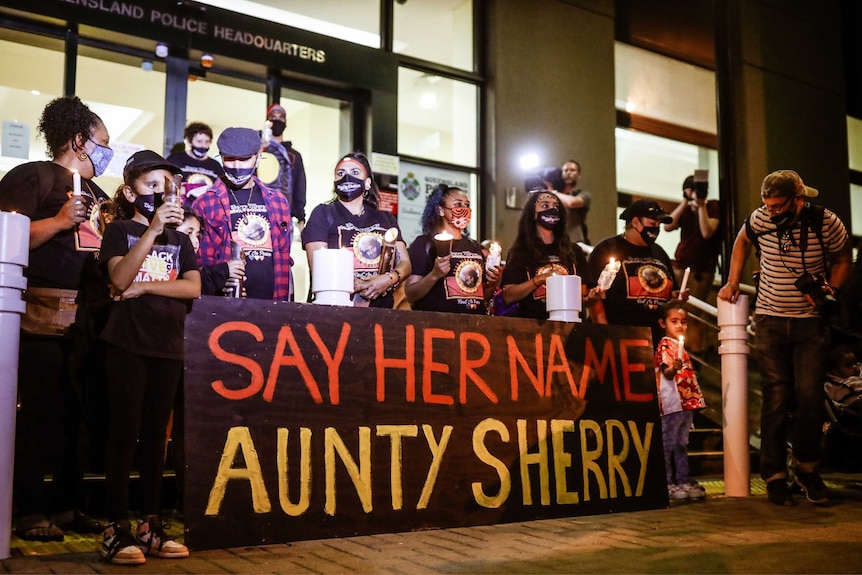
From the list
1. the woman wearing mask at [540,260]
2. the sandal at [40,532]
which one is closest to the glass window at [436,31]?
the woman wearing mask at [540,260]

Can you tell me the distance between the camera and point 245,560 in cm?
342

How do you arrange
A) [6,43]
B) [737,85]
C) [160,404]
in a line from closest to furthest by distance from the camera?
[160,404], [6,43], [737,85]

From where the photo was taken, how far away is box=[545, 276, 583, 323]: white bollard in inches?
196

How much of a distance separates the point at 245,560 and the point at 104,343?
112 centimetres

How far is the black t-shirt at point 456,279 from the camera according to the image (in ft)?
17.1

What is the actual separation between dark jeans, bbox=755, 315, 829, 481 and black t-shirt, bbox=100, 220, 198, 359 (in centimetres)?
374

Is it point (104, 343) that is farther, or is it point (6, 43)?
point (6, 43)

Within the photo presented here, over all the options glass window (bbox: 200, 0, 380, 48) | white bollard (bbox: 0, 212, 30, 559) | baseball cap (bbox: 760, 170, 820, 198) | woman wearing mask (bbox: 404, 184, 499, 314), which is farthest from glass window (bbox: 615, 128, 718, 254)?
white bollard (bbox: 0, 212, 30, 559)

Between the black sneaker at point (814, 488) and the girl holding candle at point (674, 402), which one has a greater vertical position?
the girl holding candle at point (674, 402)

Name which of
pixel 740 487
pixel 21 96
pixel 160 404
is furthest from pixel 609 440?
pixel 21 96

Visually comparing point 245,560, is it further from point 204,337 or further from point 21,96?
point 21,96

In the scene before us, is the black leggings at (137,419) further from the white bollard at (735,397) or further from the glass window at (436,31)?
the glass window at (436,31)

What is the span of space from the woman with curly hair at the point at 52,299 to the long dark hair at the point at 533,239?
8.70ft

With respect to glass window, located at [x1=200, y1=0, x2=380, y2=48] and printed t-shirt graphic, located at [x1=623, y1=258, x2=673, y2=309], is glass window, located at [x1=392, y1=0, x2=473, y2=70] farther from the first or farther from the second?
printed t-shirt graphic, located at [x1=623, y1=258, x2=673, y2=309]
